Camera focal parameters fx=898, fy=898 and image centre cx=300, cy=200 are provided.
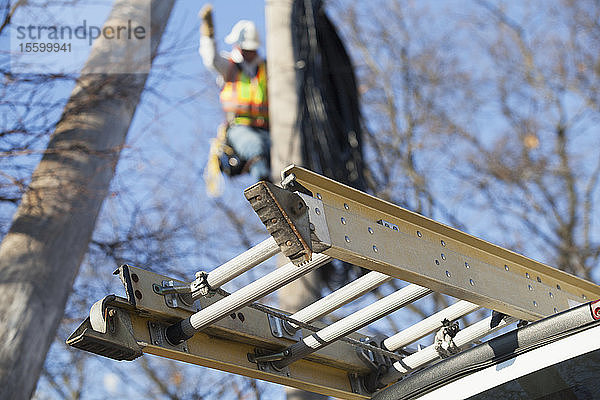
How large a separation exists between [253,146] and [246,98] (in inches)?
18.7

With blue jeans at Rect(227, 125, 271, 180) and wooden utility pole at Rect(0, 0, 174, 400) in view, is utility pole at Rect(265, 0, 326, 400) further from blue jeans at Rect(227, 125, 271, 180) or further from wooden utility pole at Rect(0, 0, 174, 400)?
wooden utility pole at Rect(0, 0, 174, 400)

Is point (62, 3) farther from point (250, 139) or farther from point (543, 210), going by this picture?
point (543, 210)

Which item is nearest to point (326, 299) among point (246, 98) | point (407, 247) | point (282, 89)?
point (407, 247)

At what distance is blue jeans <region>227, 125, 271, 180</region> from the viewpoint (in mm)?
8008

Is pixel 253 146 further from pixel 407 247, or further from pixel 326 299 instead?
pixel 407 247

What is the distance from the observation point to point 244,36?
8531mm

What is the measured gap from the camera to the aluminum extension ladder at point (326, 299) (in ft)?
7.93

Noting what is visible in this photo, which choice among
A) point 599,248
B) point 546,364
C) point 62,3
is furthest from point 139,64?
point 599,248

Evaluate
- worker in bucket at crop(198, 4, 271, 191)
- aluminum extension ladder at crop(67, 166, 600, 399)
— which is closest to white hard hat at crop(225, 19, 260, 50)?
worker in bucket at crop(198, 4, 271, 191)

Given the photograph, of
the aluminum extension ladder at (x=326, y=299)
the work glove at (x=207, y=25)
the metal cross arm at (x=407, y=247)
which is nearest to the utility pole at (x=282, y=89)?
the work glove at (x=207, y=25)

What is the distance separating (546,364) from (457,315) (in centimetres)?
80

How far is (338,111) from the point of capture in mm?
8555

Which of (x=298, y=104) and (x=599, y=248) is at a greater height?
(x=599, y=248)

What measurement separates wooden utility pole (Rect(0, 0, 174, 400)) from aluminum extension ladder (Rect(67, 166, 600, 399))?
192cm
